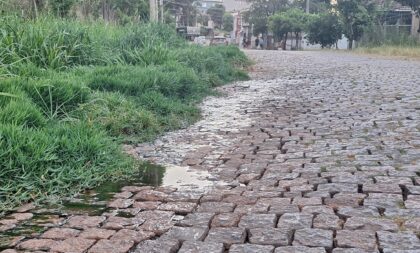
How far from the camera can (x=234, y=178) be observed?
4391 millimetres

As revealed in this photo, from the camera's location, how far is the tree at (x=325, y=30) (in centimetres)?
3907

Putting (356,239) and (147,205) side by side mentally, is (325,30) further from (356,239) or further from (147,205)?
(356,239)

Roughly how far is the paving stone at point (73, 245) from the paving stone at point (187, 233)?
46cm

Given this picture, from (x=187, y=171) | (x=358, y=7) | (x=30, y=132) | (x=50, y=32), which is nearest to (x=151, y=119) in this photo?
(x=187, y=171)

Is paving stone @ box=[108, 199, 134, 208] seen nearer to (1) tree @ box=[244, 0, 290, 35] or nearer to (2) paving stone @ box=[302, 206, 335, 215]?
(2) paving stone @ box=[302, 206, 335, 215]

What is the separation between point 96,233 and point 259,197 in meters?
1.23

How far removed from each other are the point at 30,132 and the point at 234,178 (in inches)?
69.2

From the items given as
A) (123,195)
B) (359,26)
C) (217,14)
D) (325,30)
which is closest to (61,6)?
(123,195)

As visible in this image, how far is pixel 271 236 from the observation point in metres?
3.02

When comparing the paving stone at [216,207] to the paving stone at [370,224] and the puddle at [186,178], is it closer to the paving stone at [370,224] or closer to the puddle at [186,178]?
the puddle at [186,178]

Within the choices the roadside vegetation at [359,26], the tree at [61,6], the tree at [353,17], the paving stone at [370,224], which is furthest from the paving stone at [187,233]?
the tree at [353,17]

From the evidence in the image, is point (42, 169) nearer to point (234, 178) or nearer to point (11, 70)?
point (234, 178)

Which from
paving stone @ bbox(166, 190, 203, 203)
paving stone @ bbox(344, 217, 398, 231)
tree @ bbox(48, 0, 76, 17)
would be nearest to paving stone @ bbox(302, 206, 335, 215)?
paving stone @ bbox(344, 217, 398, 231)

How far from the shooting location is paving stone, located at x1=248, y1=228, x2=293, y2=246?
2941 millimetres
